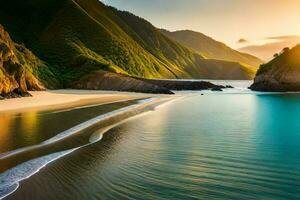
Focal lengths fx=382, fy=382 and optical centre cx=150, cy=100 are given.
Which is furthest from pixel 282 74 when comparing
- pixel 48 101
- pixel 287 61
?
pixel 48 101

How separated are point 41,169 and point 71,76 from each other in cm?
10401

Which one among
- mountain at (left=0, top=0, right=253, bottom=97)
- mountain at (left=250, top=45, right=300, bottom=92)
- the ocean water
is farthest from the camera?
mountain at (left=0, top=0, right=253, bottom=97)

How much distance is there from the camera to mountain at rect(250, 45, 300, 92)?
357 feet

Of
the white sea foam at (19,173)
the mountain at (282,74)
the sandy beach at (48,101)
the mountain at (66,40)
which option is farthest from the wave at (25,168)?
the mountain at (282,74)

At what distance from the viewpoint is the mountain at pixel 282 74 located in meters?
109

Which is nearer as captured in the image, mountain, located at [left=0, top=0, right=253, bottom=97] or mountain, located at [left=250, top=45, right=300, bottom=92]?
mountain, located at [left=250, top=45, right=300, bottom=92]

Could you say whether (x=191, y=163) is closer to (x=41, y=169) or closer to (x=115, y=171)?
(x=115, y=171)

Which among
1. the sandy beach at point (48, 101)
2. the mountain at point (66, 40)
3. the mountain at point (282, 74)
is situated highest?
the mountain at point (66, 40)

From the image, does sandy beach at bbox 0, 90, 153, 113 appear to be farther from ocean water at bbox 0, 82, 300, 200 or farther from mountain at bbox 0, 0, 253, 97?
mountain at bbox 0, 0, 253, 97

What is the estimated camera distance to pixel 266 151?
20.2 metres

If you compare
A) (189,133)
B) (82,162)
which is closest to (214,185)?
(82,162)

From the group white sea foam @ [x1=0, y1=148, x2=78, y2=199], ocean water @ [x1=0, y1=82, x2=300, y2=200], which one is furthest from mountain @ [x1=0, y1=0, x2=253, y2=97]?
white sea foam @ [x1=0, y1=148, x2=78, y2=199]

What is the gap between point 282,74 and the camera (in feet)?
364

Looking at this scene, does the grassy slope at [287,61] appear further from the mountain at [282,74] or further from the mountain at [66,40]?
the mountain at [66,40]
